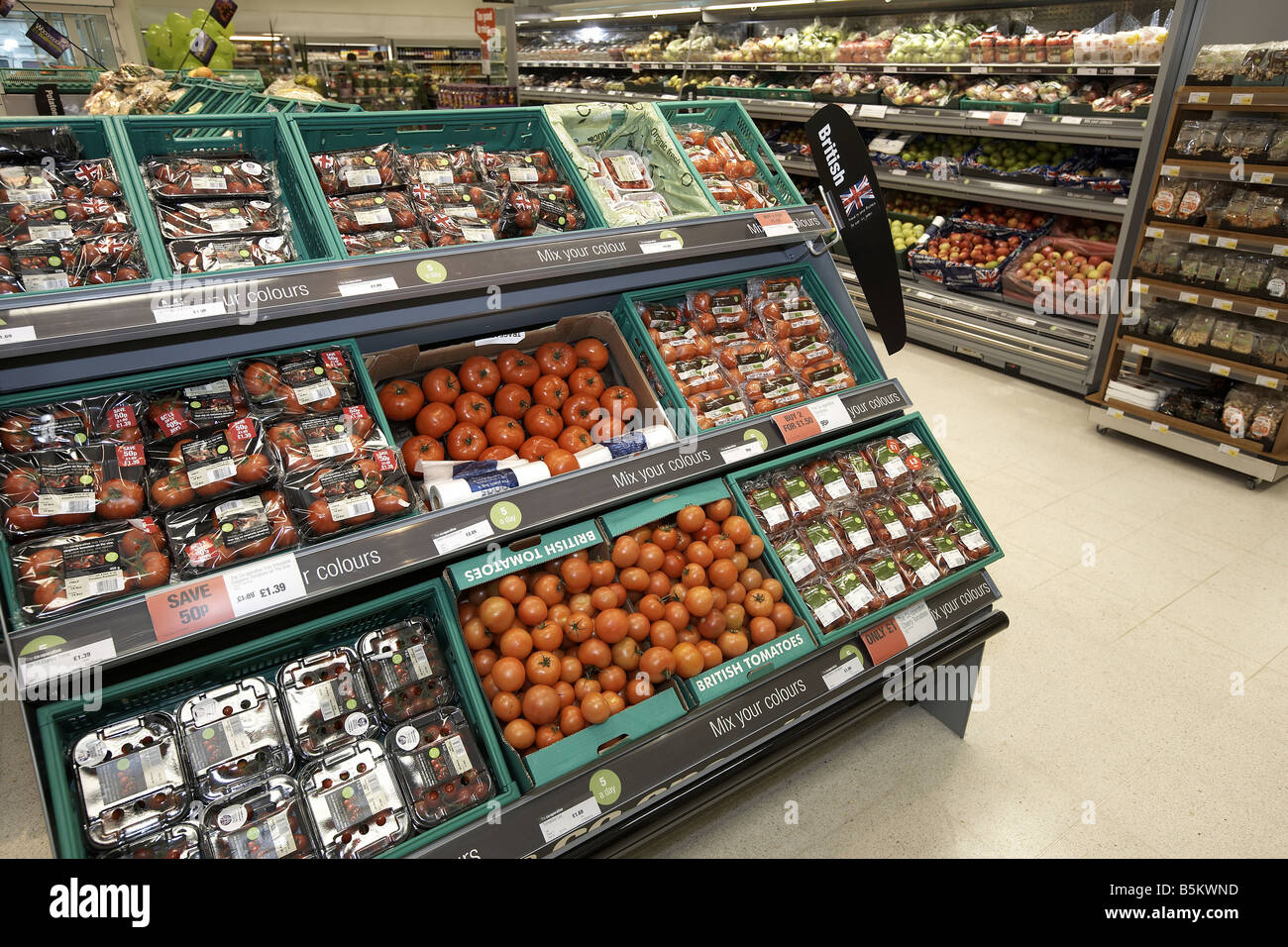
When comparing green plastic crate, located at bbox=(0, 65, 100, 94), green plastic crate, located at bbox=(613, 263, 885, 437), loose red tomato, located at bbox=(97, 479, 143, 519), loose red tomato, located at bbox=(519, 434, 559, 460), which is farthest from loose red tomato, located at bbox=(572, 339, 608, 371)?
green plastic crate, located at bbox=(0, 65, 100, 94)

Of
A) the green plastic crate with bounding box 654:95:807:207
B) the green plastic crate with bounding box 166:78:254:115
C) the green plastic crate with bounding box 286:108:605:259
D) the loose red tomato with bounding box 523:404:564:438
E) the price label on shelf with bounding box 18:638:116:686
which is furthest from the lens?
the green plastic crate with bounding box 166:78:254:115

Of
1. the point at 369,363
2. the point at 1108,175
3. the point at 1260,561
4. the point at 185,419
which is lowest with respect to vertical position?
the point at 1260,561

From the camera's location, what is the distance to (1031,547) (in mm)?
3441

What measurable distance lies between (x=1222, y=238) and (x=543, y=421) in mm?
3746

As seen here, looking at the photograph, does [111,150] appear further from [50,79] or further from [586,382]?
[50,79]

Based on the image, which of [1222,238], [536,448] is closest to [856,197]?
[536,448]

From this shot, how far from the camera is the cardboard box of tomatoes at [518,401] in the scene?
6.51ft

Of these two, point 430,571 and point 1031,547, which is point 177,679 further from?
point 1031,547

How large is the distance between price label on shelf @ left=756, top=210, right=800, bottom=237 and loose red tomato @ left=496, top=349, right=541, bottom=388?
0.78m

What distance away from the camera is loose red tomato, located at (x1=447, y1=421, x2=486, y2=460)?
202 cm

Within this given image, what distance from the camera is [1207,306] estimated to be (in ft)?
13.6

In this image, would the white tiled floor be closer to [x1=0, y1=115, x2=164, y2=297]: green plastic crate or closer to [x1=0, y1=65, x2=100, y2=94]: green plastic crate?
[x1=0, y1=115, x2=164, y2=297]: green plastic crate

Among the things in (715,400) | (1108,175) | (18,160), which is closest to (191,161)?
(18,160)

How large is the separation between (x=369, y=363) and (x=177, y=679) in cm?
92
